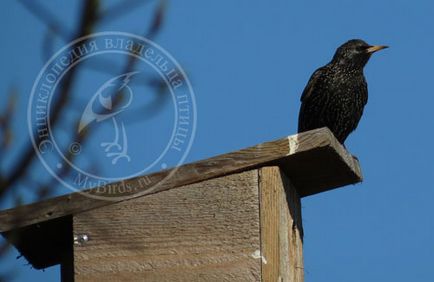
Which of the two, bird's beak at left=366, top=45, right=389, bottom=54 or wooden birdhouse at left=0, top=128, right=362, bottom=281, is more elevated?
bird's beak at left=366, top=45, right=389, bottom=54

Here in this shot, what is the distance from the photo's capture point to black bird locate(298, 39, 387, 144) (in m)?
4.73

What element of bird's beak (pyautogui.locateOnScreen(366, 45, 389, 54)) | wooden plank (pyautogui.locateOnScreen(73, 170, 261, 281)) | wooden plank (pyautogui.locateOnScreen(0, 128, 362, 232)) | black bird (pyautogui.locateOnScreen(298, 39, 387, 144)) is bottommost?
wooden plank (pyautogui.locateOnScreen(73, 170, 261, 281))

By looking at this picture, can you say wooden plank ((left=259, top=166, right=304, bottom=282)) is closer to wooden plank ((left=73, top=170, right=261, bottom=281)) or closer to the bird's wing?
wooden plank ((left=73, top=170, right=261, bottom=281))

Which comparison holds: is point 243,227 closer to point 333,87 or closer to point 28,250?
point 28,250

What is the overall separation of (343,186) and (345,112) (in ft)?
5.61

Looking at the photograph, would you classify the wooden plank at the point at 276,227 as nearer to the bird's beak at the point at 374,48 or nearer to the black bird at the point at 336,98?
the black bird at the point at 336,98

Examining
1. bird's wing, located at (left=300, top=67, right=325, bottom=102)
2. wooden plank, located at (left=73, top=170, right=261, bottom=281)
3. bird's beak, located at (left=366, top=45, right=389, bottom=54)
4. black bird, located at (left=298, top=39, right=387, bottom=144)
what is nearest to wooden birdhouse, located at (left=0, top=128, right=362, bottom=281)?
wooden plank, located at (left=73, top=170, right=261, bottom=281)

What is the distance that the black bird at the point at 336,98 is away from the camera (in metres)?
4.73

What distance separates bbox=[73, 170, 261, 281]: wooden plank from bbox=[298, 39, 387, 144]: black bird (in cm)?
214

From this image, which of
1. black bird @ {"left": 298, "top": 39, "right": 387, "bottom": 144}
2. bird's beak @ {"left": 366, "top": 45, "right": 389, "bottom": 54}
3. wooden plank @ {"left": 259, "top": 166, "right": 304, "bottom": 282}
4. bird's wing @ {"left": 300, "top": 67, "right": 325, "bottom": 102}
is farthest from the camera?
bird's beak @ {"left": 366, "top": 45, "right": 389, "bottom": 54}

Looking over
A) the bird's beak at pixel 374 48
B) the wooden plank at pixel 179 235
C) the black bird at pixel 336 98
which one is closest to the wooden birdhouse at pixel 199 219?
the wooden plank at pixel 179 235

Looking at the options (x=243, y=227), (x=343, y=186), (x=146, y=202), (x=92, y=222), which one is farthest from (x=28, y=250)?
(x=343, y=186)

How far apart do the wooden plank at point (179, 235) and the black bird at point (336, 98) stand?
2.14 meters

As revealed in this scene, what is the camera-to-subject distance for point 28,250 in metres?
3.06
